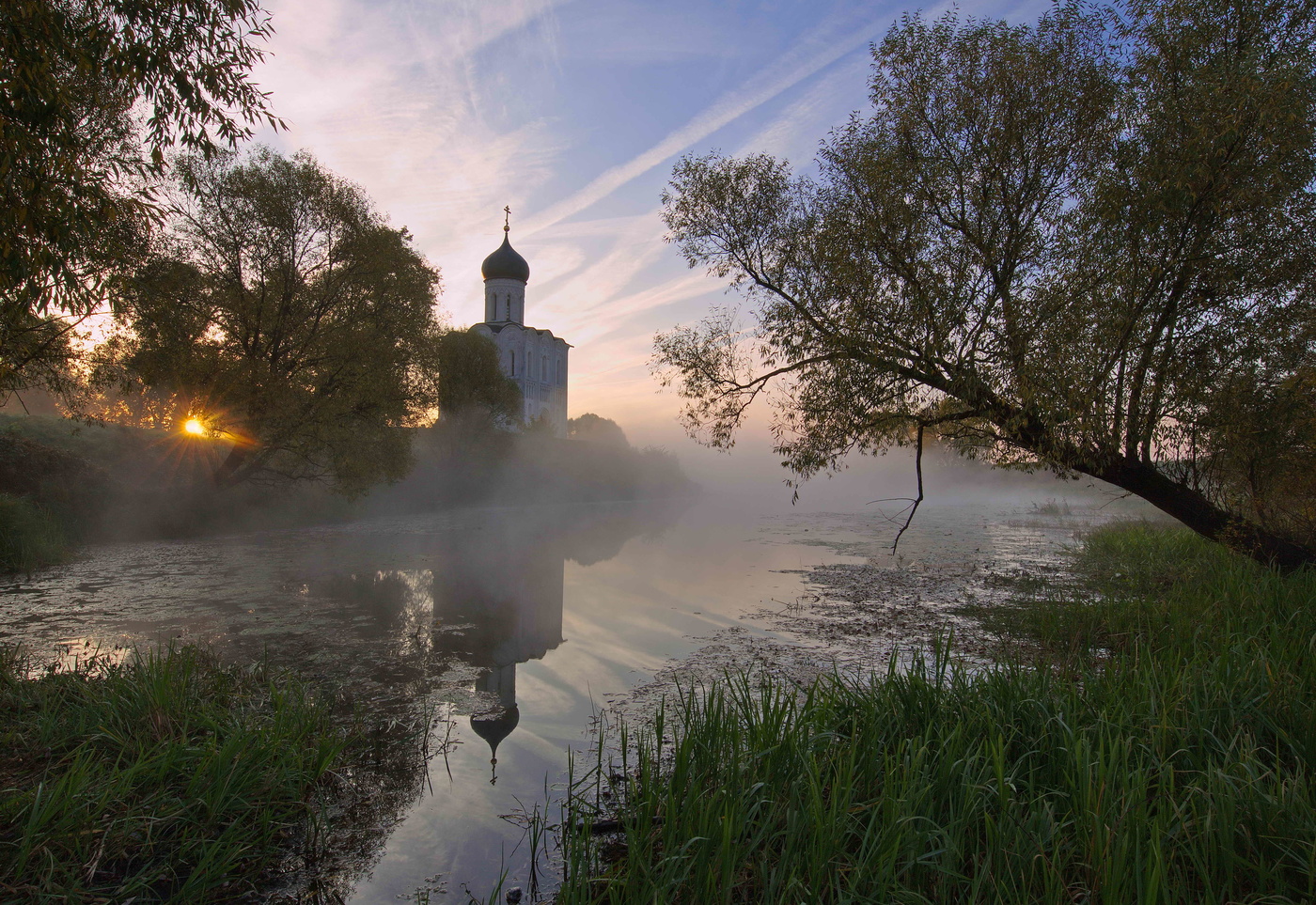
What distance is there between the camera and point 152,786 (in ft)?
12.3

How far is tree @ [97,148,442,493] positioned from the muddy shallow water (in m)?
2.91

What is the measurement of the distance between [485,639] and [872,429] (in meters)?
6.20

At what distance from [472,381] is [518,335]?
2052 centimetres

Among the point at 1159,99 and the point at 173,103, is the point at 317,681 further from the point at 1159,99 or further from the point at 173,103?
the point at 1159,99

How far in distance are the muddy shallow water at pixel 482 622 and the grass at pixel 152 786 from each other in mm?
523

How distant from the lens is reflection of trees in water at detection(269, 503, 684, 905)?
12.6ft

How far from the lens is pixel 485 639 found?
8.87 m

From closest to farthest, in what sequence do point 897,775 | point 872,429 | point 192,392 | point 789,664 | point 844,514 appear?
point 897,775 < point 789,664 < point 872,429 < point 192,392 < point 844,514

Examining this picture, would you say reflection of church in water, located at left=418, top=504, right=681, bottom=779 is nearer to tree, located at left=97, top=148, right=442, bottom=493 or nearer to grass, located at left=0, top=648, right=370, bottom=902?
grass, located at left=0, top=648, right=370, bottom=902

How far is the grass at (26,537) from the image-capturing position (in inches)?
475

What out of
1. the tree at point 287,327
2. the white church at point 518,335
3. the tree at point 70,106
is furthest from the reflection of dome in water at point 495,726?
the white church at point 518,335

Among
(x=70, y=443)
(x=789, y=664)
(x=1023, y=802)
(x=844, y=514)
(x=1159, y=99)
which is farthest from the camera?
(x=844, y=514)

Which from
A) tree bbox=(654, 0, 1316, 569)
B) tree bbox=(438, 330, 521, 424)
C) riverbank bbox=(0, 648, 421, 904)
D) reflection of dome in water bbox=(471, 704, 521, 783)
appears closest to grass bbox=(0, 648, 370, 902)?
riverbank bbox=(0, 648, 421, 904)

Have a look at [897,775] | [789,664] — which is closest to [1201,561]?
[789,664]
